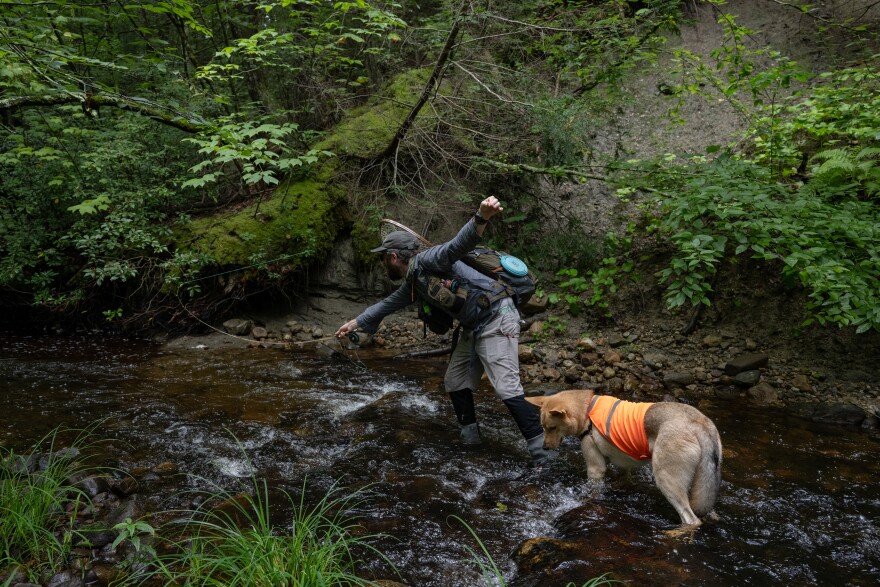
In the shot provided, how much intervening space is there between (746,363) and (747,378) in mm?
249

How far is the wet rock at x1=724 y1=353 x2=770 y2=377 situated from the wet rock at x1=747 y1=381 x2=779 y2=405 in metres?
0.32

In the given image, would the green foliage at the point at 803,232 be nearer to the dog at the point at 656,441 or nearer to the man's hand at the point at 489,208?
the dog at the point at 656,441

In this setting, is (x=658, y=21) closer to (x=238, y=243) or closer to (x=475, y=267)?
(x=475, y=267)

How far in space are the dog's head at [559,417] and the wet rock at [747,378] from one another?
12.4 ft

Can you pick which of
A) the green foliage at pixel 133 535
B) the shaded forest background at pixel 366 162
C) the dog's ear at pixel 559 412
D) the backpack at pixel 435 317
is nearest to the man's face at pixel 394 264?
the backpack at pixel 435 317

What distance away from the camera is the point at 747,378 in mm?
7145

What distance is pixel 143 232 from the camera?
358 inches

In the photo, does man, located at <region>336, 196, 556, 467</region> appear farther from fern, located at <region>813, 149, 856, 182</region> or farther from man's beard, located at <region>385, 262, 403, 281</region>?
fern, located at <region>813, 149, 856, 182</region>

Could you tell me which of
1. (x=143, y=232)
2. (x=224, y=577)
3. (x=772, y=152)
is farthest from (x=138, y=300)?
(x=772, y=152)

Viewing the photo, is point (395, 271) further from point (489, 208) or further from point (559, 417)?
point (559, 417)

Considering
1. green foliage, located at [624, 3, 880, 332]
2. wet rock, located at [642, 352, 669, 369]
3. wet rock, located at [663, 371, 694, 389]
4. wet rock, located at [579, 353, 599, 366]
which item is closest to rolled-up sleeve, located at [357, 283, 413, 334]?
green foliage, located at [624, 3, 880, 332]

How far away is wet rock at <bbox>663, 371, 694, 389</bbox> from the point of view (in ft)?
24.2

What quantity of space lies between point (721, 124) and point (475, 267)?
32.6 ft

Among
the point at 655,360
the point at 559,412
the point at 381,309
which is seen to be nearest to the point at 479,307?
the point at 381,309
